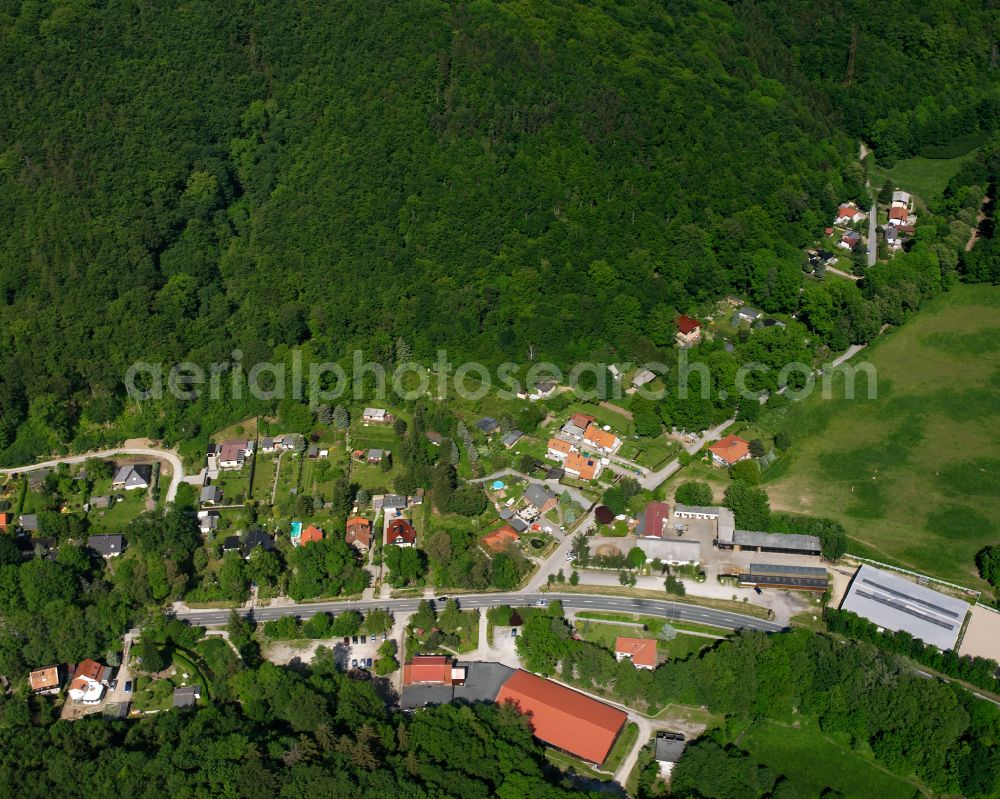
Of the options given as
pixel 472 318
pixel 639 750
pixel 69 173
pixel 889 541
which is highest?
pixel 69 173

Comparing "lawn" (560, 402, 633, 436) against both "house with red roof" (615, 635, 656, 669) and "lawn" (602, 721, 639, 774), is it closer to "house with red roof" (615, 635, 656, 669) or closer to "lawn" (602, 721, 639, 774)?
"house with red roof" (615, 635, 656, 669)

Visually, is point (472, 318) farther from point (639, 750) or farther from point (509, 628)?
point (639, 750)

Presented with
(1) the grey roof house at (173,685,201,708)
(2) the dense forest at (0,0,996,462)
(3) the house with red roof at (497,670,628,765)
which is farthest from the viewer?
(2) the dense forest at (0,0,996,462)

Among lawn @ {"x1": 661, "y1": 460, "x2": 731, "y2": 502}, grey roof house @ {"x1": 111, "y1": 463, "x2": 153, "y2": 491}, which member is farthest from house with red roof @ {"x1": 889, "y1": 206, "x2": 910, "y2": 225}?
grey roof house @ {"x1": 111, "y1": 463, "x2": 153, "y2": 491}

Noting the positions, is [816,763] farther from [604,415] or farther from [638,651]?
[604,415]

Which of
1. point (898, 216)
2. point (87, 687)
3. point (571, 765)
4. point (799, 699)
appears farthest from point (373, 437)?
point (898, 216)

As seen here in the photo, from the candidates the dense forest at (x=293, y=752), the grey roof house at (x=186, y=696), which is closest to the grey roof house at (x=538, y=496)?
the dense forest at (x=293, y=752)

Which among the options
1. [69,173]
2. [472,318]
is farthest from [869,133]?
[69,173]
